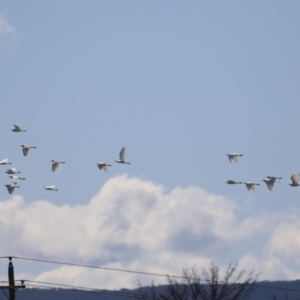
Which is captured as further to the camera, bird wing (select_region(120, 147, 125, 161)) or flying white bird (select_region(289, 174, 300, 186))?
bird wing (select_region(120, 147, 125, 161))

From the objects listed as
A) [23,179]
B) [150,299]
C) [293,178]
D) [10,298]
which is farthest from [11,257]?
[150,299]

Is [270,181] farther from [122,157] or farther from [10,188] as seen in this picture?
[10,188]

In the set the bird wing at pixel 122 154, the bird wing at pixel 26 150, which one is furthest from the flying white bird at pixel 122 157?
the bird wing at pixel 26 150

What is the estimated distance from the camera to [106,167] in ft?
166

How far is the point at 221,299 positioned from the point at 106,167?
960 centimetres

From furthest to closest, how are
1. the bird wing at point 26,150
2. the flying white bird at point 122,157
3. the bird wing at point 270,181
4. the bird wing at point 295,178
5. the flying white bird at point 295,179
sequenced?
the bird wing at point 26,150
the flying white bird at point 122,157
the bird wing at point 270,181
the bird wing at point 295,178
the flying white bird at point 295,179

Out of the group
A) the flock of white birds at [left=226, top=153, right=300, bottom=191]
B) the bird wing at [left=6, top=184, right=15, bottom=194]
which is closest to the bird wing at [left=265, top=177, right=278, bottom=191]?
the flock of white birds at [left=226, top=153, right=300, bottom=191]

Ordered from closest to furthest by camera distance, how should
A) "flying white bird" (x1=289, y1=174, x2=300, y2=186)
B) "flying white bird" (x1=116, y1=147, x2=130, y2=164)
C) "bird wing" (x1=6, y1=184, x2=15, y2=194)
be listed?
"flying white bird" (x1=289, y1=174, x2=300, y2=186) < "flying white bird" (x1=116, y1=147, x2=130, y2=164) < "bird wing" (x1=6, y1=184, x2=15, y2=194)

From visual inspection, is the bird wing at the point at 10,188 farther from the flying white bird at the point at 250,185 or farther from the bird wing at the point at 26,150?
the flying white bird at the point at 250,185

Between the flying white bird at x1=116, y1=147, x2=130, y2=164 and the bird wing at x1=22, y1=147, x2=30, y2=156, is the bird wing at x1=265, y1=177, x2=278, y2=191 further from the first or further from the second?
the bird wing at x1=22, y1=147, x2=30, y2=156

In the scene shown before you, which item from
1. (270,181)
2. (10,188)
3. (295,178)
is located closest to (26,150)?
(10,188)

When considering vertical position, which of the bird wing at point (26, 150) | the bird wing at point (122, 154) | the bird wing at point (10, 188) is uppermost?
the bird wing at point (26, 150)

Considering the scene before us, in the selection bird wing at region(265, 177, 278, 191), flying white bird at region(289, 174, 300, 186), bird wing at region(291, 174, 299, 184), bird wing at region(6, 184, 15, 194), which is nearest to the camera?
flying white bird at region(289, 174, 300, 186)

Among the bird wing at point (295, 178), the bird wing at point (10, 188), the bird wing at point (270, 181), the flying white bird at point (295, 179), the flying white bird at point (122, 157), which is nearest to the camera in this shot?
the flying white bird at point (295, 179)
